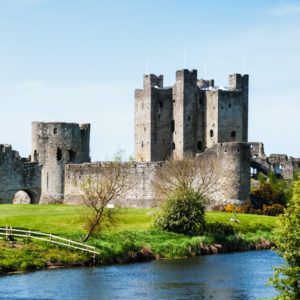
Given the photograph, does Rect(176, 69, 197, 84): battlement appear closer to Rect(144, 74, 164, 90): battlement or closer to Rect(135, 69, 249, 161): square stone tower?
Rect(135, 69, 249, 161): square stone tower

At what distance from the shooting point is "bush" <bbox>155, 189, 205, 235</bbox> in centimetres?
6272

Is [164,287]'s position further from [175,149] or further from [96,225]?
[175,149]

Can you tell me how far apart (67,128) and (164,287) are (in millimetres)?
42377

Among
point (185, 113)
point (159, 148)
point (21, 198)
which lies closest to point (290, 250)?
point (21, 198)

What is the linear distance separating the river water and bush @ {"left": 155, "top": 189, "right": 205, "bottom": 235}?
316 inches

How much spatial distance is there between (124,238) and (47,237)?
5167mm

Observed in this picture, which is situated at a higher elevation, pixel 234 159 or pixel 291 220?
pixel 234 159

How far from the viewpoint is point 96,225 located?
56.9 metres

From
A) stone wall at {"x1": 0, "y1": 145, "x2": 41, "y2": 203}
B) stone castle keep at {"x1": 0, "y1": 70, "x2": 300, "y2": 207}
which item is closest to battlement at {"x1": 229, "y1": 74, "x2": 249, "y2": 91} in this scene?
stone castle keep at {"x1": 0, "y1": 70, "x2": 300, "y2": 207}

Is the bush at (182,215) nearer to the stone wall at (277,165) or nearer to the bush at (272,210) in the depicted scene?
the bush at (272,210)

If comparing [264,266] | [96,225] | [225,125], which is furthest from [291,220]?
[225,125]

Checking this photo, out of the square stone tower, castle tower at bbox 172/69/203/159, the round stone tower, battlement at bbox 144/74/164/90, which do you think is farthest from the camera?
battlement at bbox 144/74/164/90

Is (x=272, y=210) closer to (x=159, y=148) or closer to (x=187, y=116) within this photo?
(x=187, y=116)

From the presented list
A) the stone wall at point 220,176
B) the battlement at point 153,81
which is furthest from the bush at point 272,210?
the battlement at point 153,81
